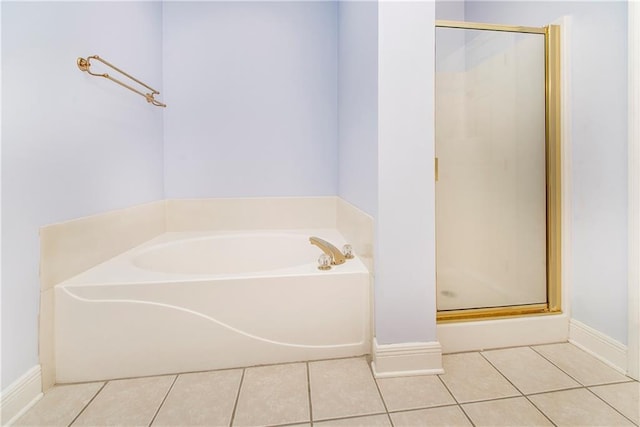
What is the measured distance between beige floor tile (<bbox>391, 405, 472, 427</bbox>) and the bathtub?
0.36 metres

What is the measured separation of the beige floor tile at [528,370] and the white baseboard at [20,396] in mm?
1736

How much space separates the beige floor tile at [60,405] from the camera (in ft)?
3.38

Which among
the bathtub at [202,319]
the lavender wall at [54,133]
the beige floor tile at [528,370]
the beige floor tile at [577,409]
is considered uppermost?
the lavender wall at [54,133]

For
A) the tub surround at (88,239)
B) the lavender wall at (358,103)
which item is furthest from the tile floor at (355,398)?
the lavender wall at (358,103)

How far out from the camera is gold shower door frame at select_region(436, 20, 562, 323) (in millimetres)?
1557

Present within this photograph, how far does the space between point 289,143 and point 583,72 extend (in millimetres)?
1667

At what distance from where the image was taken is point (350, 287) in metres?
1.38

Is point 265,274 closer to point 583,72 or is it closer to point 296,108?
point 296,108

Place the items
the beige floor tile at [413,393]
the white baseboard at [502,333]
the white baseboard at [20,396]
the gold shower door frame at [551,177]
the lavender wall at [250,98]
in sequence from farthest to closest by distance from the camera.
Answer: the lavender wall at [250,98] → the gold shower door frame at [551,177] → the white baseboard at [502,333] → the beige floor tile at [413,393] → the white baseboard at [20,396]

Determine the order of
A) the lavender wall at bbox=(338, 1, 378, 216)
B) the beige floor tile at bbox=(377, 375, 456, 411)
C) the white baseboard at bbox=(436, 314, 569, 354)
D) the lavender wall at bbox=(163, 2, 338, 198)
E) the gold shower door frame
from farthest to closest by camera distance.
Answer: the lavender wall at bbox=(163, 2, 338, 198)
the gold shower door frame
the white baseboard at bbox=(436, 314, 569, 354)
the lavender wall at bbox=(338, 1, 378, 216)
the beige floor tile at bbox=(377, 375, 456, 411)

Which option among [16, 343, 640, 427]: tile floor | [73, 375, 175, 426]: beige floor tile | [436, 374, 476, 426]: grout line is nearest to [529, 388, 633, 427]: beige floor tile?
[16, 343, 640, 427]: tile floor

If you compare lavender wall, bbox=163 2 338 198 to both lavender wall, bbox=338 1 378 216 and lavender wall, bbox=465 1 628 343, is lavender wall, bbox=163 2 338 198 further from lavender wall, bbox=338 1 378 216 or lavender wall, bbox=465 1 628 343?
lavender wall, bbox=465 1 628 343

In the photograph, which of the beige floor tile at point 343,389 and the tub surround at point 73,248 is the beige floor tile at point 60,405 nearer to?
the tub surround at point 73,248

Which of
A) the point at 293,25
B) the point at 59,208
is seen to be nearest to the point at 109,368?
the point at 59,208
